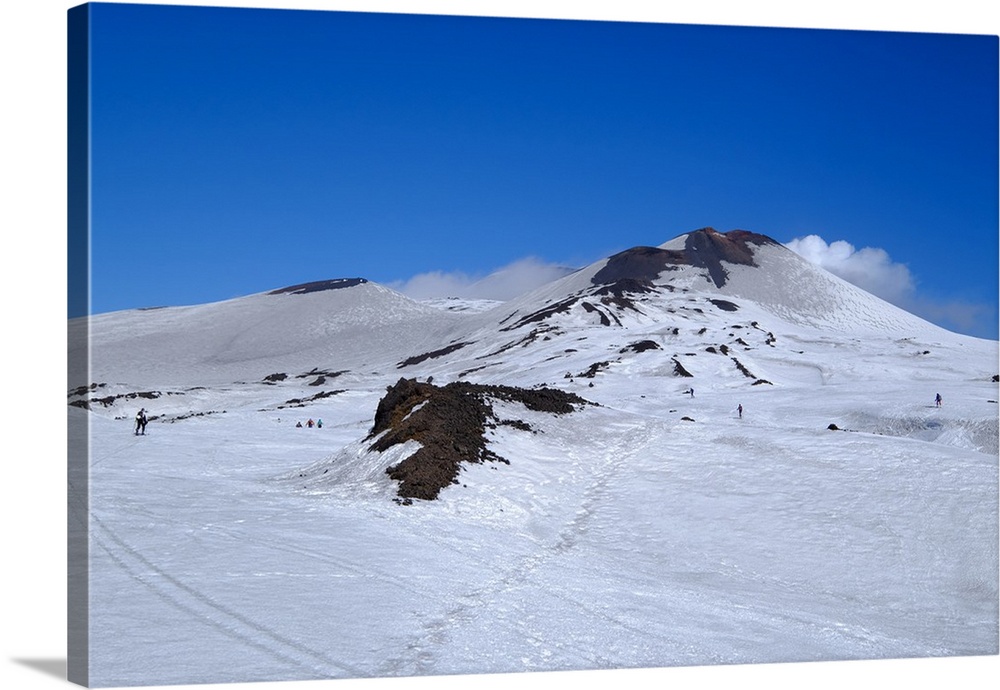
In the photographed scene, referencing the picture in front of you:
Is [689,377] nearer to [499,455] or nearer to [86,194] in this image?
[499,455]

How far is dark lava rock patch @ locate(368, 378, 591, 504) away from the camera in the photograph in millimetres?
19250

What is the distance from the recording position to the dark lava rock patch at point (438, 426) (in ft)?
63.2

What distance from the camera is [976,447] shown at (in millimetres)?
23453

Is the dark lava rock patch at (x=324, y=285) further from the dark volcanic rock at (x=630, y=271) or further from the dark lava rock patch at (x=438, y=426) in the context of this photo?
the dark volcanic rock at (x=630, y=271)

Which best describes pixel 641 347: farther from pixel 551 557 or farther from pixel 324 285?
pixel 551 557

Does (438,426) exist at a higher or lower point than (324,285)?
lower

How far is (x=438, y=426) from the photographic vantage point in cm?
2153

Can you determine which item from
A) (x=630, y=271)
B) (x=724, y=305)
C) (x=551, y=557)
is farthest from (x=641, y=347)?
(x=551, y=557)

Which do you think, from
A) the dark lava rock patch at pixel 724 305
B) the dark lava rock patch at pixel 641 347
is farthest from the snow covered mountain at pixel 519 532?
the dark lava rock patch at pixel 724 305

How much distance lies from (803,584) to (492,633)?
6.30 metres

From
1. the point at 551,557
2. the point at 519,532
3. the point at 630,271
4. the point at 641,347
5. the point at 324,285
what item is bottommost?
the point at 551,557

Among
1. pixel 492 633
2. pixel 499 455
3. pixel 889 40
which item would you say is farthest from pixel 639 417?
pixel 492 633

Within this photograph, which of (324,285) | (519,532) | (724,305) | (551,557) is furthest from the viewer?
(724,305)

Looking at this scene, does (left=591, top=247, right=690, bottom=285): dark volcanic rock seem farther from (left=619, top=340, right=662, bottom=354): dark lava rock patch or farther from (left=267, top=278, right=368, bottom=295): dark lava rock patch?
(left=267, top=278, right=368, bottom=295): dark lava rock patch
